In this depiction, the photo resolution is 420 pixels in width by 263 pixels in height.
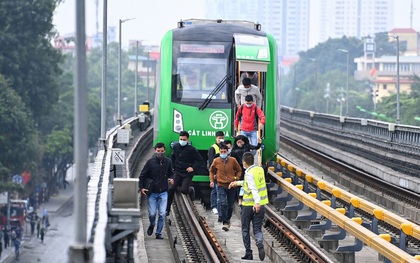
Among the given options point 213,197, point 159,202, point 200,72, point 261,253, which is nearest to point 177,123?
point 200,72

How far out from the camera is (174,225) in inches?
942

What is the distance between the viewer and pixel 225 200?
2228 centimetres

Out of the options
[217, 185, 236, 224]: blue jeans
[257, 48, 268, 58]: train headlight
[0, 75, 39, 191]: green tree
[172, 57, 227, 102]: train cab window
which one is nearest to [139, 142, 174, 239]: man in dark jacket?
[217, 185, 236, 224]: blue jeans

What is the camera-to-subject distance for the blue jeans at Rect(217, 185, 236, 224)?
22.0m

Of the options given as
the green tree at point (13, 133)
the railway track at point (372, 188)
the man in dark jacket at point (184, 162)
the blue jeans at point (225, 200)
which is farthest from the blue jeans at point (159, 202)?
the green tree at point (13, 133)

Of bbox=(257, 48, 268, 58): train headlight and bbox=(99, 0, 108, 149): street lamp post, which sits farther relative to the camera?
bbox=(99, 0, 108, 149): street lamp post

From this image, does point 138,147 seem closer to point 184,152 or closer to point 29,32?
point 184,152

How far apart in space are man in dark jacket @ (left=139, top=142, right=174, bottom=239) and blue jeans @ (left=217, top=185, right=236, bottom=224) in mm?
1259

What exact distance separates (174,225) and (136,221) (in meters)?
9.84

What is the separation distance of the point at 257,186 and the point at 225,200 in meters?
4.28

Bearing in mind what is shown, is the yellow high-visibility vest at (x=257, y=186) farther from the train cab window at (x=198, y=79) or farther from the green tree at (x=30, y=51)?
the green tree at (x=30, y=51)

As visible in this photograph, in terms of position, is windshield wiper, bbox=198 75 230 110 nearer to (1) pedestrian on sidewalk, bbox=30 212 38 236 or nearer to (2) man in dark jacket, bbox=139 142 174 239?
(2) man in dark jacket, bbox=139 142 174 239

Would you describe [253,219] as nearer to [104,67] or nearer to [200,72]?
[200,72]

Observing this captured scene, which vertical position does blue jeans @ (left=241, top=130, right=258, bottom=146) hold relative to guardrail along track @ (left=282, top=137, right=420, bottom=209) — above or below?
above
